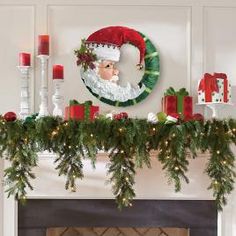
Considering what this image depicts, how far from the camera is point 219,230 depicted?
11.8ft

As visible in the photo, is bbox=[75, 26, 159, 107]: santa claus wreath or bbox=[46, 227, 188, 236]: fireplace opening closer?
bbox=[75, 26, 159, 107]: santa claus wreath

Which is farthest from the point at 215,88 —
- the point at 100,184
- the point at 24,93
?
the point at 24,93

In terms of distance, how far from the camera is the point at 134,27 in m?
3.73

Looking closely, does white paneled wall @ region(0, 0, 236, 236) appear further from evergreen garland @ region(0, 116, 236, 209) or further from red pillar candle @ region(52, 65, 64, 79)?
evergreen garland @ region(0, 116, 236, 209)

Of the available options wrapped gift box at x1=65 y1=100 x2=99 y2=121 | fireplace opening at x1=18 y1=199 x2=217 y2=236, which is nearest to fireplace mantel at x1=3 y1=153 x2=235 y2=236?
fireplace opening at x1=18 y1=199 x2=217 y2=236

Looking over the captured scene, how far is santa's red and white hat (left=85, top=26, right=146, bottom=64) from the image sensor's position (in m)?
3.67

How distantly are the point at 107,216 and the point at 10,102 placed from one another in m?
0.85

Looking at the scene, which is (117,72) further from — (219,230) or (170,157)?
(219,230)

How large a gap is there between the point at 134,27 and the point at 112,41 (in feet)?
0.53

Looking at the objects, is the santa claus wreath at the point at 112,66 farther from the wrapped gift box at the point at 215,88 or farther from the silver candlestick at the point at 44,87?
the wrapped gift box at the point at 215,88

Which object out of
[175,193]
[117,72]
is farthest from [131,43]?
[175,193]

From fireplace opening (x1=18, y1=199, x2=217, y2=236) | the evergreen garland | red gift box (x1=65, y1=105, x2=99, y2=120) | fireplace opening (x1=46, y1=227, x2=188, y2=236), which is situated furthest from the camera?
fireplace opening (x1=46, y1=227, x2=188, y2=236)

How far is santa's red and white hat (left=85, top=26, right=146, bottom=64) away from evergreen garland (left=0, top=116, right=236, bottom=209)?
1.80 ft

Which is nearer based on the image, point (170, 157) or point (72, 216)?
point (170, 157)
